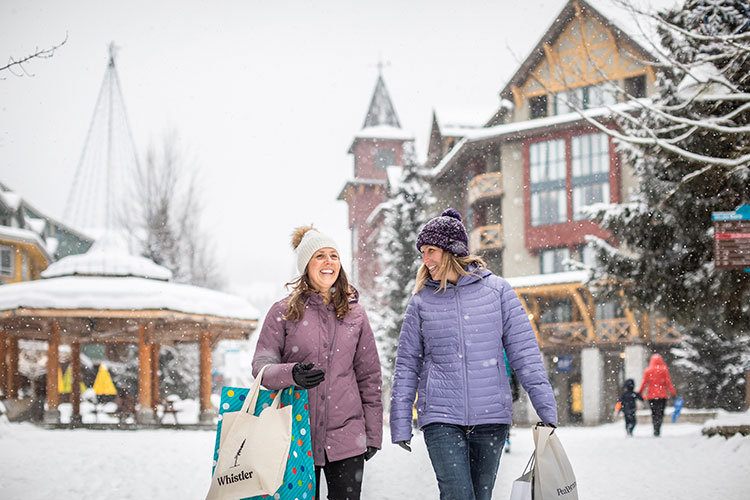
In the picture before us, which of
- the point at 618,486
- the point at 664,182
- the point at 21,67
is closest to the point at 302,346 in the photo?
the point at 21,67

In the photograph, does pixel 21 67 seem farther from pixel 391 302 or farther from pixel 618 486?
pixel 391 302

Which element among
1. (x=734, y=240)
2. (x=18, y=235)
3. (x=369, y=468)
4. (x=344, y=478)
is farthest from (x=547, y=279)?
(x=344, y=478)

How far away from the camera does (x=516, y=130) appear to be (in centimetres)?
3161

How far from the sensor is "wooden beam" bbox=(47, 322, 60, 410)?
710 inches

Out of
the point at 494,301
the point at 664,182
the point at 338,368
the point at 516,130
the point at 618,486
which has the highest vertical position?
the point at 516,130

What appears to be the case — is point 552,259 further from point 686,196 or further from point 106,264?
point 106,264

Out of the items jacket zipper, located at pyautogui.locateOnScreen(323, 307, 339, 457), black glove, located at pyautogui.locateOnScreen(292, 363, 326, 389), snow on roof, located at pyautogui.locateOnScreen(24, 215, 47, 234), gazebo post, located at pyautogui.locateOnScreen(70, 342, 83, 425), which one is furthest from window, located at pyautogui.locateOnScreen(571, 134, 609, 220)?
snow on roof, located at pyautogui.locateOnScreen(24, 215, 47, 234)

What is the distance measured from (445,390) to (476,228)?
99.1ft

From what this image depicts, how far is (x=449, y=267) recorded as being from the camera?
450cm

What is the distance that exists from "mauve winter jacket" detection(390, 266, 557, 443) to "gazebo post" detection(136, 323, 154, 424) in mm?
14105

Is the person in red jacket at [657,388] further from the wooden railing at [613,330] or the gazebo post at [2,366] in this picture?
the gazebo post at [2,366]

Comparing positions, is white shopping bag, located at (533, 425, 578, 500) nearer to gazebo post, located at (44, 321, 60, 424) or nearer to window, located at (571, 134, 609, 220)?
gazebo post, located at (44, 321, 60, 424)

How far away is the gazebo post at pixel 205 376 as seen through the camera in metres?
18.7

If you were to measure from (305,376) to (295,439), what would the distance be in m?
0.40
